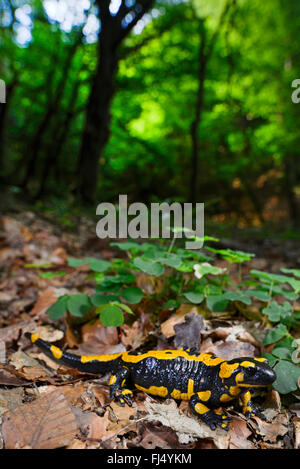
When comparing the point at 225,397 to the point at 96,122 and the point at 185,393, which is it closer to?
the point at 185,393

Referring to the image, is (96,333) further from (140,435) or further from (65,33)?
(65,33)

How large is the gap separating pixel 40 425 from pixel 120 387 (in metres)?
0.56

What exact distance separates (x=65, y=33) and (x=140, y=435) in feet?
36.6

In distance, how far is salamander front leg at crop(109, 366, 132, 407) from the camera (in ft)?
5.74

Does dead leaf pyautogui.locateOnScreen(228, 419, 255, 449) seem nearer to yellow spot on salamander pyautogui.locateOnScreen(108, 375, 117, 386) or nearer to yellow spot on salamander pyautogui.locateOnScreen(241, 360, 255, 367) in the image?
yellow spot on salamander pyautogui.locateOnScreen(241, 360, 255, 367)

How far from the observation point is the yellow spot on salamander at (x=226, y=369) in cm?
170

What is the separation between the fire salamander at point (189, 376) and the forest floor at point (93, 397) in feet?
0.19

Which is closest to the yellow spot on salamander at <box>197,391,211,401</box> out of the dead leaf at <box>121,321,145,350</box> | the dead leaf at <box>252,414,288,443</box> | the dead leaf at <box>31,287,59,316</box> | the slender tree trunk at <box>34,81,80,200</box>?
the dead leaf at <box>252,414,288,443</box>

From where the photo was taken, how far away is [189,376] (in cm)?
182

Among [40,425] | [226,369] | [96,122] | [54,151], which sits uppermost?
[96,122]

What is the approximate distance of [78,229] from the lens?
5.29 m

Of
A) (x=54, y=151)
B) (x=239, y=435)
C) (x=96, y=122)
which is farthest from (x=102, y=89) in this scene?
(x=239, y=435)

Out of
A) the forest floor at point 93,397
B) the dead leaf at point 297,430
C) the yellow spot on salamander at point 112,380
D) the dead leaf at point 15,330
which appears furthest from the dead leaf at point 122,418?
the dead leaf at point 15,330

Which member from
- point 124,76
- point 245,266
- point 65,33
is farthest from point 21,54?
point 245,266
